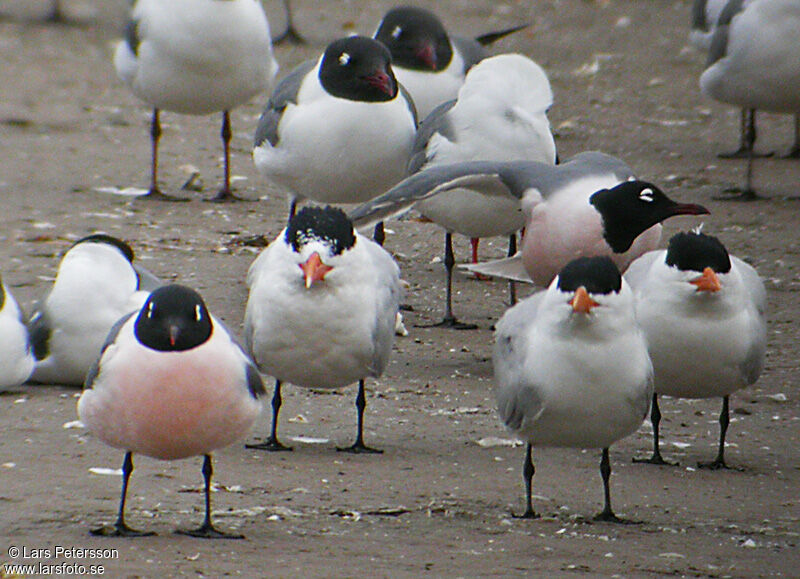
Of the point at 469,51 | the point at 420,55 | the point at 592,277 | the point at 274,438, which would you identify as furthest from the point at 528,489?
the point at 469,51

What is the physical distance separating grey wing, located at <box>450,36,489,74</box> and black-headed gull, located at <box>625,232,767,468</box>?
387 cm

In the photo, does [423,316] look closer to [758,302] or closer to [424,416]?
[424,416]

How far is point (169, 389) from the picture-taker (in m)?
4.33

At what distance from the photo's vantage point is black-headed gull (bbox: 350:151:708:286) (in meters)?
6.04

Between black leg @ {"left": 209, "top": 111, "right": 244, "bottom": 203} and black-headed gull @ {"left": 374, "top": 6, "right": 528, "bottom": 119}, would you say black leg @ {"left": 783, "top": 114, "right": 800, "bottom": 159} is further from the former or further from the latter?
black leg @ {"left": 209, "top": 111, "right": 244, "bottom": 203}

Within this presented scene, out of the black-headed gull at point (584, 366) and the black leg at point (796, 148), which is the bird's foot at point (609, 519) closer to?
the black-headed gull at point (584, 366)

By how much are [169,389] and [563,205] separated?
241 centimetres

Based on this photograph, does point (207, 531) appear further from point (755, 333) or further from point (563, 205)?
point (563, 205)

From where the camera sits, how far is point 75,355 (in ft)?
19.8

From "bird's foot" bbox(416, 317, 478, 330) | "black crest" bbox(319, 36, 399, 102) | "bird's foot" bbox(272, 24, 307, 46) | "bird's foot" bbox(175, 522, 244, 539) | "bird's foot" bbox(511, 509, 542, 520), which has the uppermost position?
"bird's foot" bbox(272, 24, 307, 46)

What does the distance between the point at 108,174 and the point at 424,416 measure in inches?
194

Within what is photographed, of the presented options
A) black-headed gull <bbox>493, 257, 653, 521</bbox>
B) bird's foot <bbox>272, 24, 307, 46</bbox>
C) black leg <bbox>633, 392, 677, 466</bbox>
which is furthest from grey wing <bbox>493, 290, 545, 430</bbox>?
bird's foot <bbox>272, 24, 307, 46</bbox>

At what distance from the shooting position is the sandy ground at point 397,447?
4418 millimetres

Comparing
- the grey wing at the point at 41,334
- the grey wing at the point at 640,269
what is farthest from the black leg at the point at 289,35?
the grey wing at the point at 640,269
